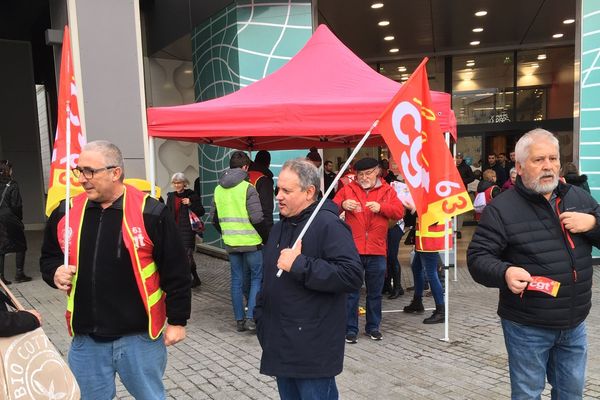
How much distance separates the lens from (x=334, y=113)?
15.9 ft

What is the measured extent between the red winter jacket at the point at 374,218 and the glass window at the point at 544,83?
1150 cm

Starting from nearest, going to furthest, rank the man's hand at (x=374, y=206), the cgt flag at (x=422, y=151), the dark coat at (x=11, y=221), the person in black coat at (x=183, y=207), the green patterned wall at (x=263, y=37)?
the cgt flag at (x=422, y=151)
the man's hand at (x=374, y=206)
the person in black coat at (x=183, y=207)
the dark coat at (x=11, y=221)
the green patterned wall at (x=263, y=37)

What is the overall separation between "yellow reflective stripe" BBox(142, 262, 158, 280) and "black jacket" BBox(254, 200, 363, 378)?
1.97 feet

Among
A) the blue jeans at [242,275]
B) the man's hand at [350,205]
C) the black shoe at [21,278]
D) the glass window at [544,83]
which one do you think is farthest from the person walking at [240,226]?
the glass window at [544,83]

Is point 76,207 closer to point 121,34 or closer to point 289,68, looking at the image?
point 289,68

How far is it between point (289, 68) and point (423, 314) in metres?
3.48

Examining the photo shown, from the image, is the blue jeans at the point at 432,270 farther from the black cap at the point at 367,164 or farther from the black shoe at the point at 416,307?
the black cap at the point at 367,164

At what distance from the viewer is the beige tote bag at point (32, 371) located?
1821 millimetres

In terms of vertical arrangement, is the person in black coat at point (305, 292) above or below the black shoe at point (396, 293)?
above

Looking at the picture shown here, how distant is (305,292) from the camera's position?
7.95ft

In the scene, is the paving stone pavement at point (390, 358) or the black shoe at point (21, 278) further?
the black shoe at point (21, 278)

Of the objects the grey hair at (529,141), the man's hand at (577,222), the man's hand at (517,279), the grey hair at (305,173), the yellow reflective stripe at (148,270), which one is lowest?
the man's hand at (517,279)

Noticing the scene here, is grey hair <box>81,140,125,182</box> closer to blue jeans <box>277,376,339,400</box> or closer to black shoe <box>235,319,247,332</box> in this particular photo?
blue jeans <box>277,376,339,400</box>

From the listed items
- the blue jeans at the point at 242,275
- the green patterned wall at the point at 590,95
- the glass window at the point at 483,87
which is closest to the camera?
the blue jeans at the point at 242,275
